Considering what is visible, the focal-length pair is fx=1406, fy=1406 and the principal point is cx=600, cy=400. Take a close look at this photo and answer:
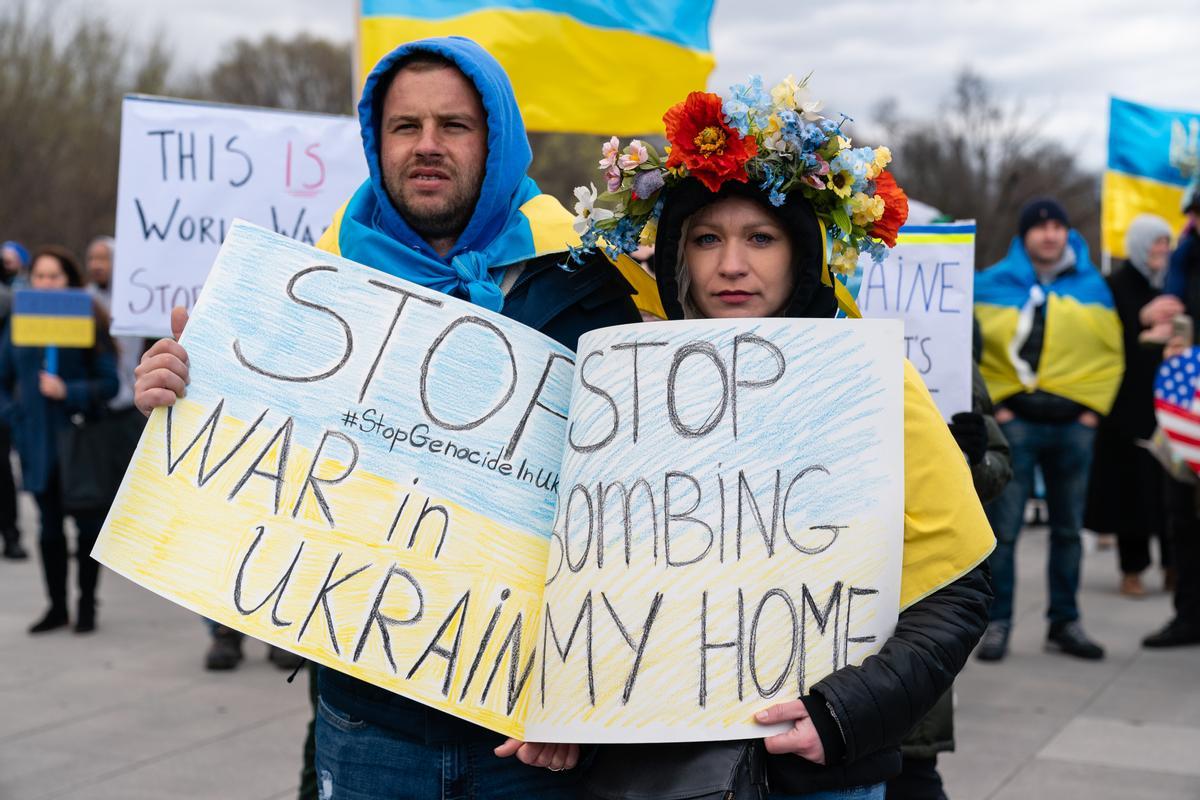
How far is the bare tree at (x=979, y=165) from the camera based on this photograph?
121 ft

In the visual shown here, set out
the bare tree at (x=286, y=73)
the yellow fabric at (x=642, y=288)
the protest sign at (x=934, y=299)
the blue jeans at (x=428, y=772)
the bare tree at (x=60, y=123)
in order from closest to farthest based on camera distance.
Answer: the blue jeans at (x=428, y=772), the yellow fabric at (x=642, y=288), the protest sign at (x=934, y=299), the bare tree at (x=60, y=123), the bare tree at (x=286, y=73)

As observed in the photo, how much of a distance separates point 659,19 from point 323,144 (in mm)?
1710

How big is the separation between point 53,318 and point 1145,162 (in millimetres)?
6751

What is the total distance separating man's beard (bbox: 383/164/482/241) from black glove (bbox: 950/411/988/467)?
1.65m

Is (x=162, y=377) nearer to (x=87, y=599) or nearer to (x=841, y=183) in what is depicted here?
(x=841, y=183)

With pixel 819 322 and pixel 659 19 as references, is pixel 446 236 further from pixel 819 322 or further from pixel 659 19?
pixel 659 19

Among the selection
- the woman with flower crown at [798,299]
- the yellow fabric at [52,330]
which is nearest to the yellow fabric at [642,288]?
the woman with flower crown at [798,299]

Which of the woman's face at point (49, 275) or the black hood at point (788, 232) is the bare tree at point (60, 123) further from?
the black hood at point (788, 232)

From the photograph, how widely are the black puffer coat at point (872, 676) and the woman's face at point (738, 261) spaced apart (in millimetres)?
21

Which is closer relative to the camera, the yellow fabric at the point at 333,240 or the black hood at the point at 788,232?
the black hood at the point at 788,232

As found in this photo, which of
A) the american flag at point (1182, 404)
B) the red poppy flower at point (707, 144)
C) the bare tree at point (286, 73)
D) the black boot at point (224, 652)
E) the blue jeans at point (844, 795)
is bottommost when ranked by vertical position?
the black boot at point (224, 652)

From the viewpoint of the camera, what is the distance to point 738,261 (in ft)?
7.02

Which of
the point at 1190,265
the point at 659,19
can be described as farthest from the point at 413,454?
the point at 1190,265

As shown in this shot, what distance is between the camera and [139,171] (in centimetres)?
498
